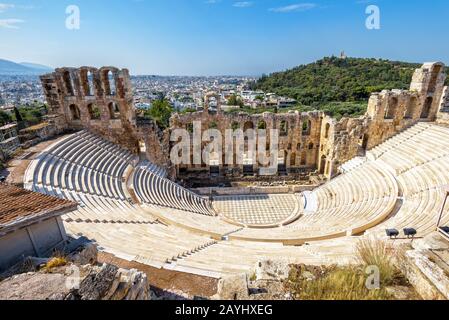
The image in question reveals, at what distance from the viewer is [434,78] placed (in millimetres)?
18703

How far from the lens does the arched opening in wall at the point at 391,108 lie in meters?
19.4

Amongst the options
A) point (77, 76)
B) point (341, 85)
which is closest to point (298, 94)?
point (341, 85)

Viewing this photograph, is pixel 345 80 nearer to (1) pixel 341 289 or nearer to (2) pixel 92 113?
(2) pixel 92 113

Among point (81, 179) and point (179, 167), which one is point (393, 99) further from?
point (81, 179)

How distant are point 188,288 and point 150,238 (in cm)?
409

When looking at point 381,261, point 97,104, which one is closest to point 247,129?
point 97,104

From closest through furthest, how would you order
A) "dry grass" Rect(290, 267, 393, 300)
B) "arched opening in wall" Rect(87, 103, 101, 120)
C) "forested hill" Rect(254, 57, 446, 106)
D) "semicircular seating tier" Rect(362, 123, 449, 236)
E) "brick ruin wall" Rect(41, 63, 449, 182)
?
"dry grass" Rect(290, 267, 393, 300) → "semicircular seating tier" Rect(362, 123, 449, 236) → "brick ruin wall" Rect(41, 63, 449, 182) → "arched opening in wall" Rect(87, 103, 101, 120) → "forested hill" Rect(254, 57, 446, 106)

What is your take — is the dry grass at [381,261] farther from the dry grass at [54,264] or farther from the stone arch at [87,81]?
the stone arch at [87,81]

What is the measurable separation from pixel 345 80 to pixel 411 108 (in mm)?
49775

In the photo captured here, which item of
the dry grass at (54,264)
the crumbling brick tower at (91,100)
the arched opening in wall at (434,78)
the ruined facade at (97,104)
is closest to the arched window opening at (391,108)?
the arched opening in wall at (434,78)

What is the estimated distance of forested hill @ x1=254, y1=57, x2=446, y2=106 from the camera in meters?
57.7

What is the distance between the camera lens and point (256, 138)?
23.0m

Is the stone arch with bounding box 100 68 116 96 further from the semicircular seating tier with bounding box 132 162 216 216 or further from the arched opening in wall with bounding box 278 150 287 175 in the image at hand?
the arched opening in wall with bounding box 278 150 287 175

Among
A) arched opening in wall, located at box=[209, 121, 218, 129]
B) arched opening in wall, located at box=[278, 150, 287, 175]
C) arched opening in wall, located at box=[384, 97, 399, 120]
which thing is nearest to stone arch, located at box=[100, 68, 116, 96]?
arched opening in wall, located at box=[209, 121, 218, 129]
